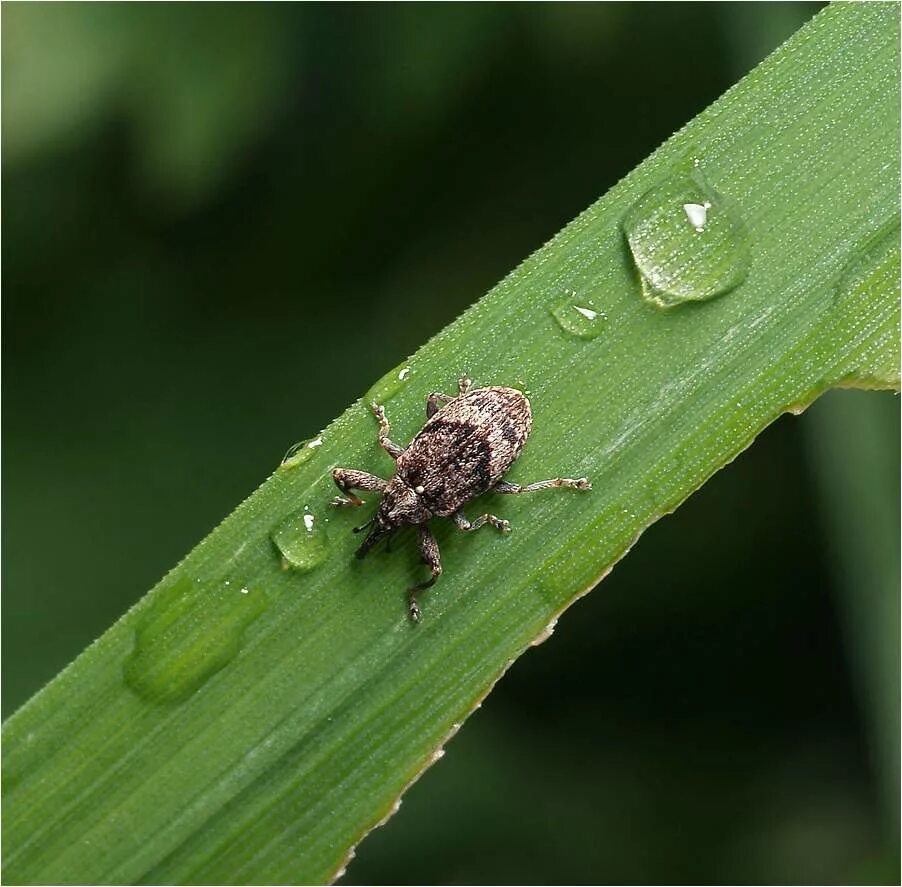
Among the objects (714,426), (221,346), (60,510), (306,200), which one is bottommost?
(60,510)

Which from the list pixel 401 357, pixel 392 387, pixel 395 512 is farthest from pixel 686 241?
pixel 401 357

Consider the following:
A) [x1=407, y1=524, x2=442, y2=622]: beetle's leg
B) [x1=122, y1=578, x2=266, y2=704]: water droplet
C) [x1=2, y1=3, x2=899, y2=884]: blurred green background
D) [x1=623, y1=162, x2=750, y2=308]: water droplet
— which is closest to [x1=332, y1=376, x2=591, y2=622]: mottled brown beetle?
[x1=407, y1=524, x2=442, y2=622]: beetle's leg

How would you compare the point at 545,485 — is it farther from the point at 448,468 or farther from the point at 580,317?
the point at 580,317

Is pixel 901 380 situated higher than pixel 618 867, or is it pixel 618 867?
pixel 901 380

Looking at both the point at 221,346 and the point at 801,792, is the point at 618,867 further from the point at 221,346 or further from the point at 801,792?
the point at 221,346

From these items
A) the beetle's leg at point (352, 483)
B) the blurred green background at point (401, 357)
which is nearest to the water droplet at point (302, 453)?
the beetle's leg at point (352, 483)

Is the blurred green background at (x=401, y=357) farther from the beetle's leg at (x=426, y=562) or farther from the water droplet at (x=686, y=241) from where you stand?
the water droplet at (x=686, y=241)

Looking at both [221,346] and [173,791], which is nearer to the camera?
[173,791]

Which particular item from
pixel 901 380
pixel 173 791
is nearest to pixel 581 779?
pixel 173 791
